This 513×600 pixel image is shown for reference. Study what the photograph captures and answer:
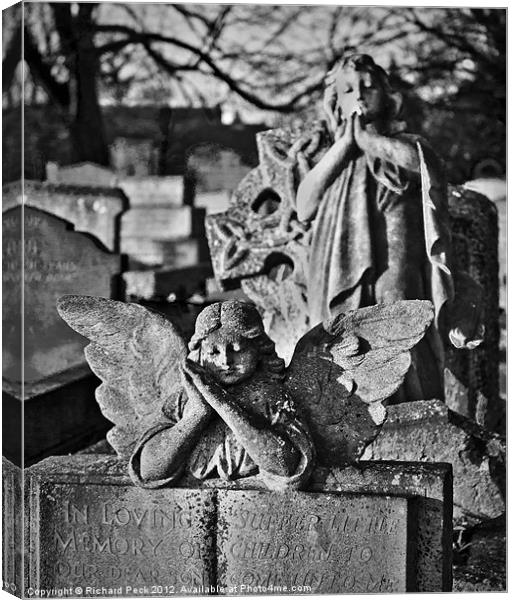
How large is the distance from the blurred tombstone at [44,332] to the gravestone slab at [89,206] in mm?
1490

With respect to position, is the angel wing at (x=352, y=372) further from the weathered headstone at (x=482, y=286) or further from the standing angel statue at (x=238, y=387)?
the weathered headstone at (x=482, y=286)

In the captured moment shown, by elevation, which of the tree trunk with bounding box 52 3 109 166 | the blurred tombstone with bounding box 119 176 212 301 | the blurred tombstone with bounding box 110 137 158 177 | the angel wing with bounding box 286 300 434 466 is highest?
the tree trunk with bounding box 52 3 109 166

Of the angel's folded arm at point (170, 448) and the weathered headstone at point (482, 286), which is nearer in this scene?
the angel's folded arm at point (170, 448)

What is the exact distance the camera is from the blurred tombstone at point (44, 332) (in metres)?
8.27

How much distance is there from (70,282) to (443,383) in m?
3.05

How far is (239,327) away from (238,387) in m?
0.21

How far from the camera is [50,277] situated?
1066 cm

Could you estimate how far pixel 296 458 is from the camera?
20.5 ft

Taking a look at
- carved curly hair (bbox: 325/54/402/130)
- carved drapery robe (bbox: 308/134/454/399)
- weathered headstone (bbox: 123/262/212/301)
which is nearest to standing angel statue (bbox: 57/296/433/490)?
carved drapery robe (bbox: 308/134/454/399)

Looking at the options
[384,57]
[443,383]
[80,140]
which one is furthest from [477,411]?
[80,140]

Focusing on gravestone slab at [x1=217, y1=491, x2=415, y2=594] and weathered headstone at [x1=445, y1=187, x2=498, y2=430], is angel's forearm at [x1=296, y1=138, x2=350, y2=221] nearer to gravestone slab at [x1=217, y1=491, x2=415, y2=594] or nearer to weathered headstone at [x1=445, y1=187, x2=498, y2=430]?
weathered headstone at [x1=445, y1=187, x2=498, y2=430]

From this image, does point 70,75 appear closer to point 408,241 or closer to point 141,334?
point 408,241

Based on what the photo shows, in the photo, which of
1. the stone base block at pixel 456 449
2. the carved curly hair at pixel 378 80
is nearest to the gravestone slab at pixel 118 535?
the stone base block at pixel 456 449

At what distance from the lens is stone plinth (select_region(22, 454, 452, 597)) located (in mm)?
6305
